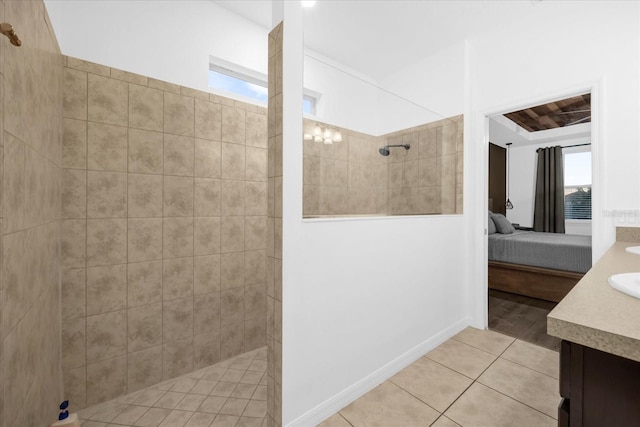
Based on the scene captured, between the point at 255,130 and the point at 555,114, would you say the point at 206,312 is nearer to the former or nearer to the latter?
the point at 255,130

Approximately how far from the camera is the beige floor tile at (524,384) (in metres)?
1.57

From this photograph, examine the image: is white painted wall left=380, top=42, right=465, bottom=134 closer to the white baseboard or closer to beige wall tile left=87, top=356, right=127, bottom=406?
the white baseboard

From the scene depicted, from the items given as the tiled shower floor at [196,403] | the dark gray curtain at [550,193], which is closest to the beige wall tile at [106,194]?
the tiled shower floor at [196,403]

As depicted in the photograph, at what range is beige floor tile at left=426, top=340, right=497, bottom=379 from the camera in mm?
1908

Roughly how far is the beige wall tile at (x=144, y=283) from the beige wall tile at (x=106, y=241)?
0.33 ft

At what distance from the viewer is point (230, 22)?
2.17 meters

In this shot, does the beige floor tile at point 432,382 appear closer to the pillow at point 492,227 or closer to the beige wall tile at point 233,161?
the beige wall tile at point 233,161

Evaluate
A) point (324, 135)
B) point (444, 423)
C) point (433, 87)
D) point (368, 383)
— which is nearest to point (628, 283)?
point (444, 423)

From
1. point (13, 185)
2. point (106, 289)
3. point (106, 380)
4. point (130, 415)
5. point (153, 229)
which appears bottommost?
point (130, 415)

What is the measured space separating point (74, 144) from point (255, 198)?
3.72 feet

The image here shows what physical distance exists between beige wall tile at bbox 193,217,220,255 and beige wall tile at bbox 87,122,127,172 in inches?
22.3

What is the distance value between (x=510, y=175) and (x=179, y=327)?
270 inches

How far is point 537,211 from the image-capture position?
564 centimetres

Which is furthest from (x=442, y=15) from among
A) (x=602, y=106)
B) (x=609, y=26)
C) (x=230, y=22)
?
(x=230, y=22)
